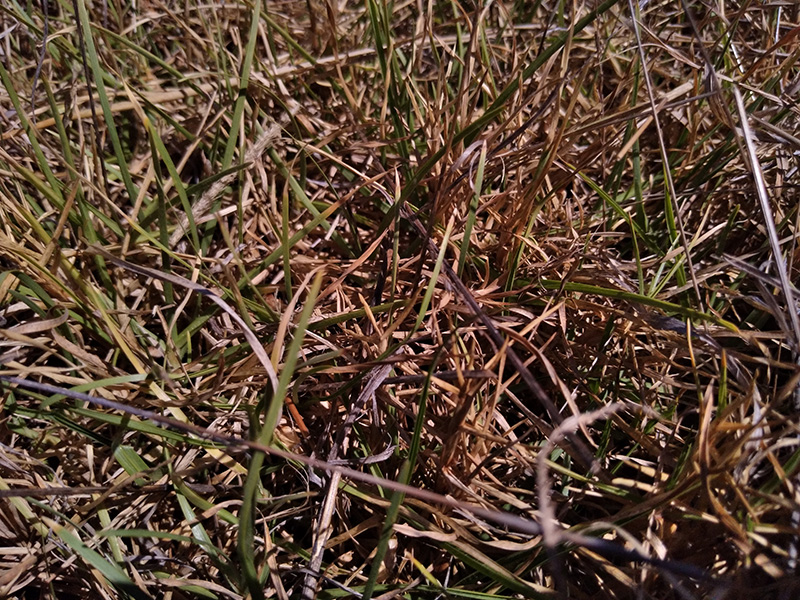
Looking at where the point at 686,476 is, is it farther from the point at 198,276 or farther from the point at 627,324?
the point at 198,276

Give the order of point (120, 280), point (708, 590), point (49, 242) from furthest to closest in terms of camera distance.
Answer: point (120, 280) < point (49, 242) < point (708, 590)

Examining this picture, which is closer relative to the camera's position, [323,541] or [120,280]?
[323,541]

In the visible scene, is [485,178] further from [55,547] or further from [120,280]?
[55,547]

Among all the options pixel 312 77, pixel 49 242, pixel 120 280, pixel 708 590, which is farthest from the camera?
pixel 312 77

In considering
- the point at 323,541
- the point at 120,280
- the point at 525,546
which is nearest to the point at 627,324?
the point at 525,546

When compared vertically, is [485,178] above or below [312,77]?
below

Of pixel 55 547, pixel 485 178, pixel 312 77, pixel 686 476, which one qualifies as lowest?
pixel 55 547
